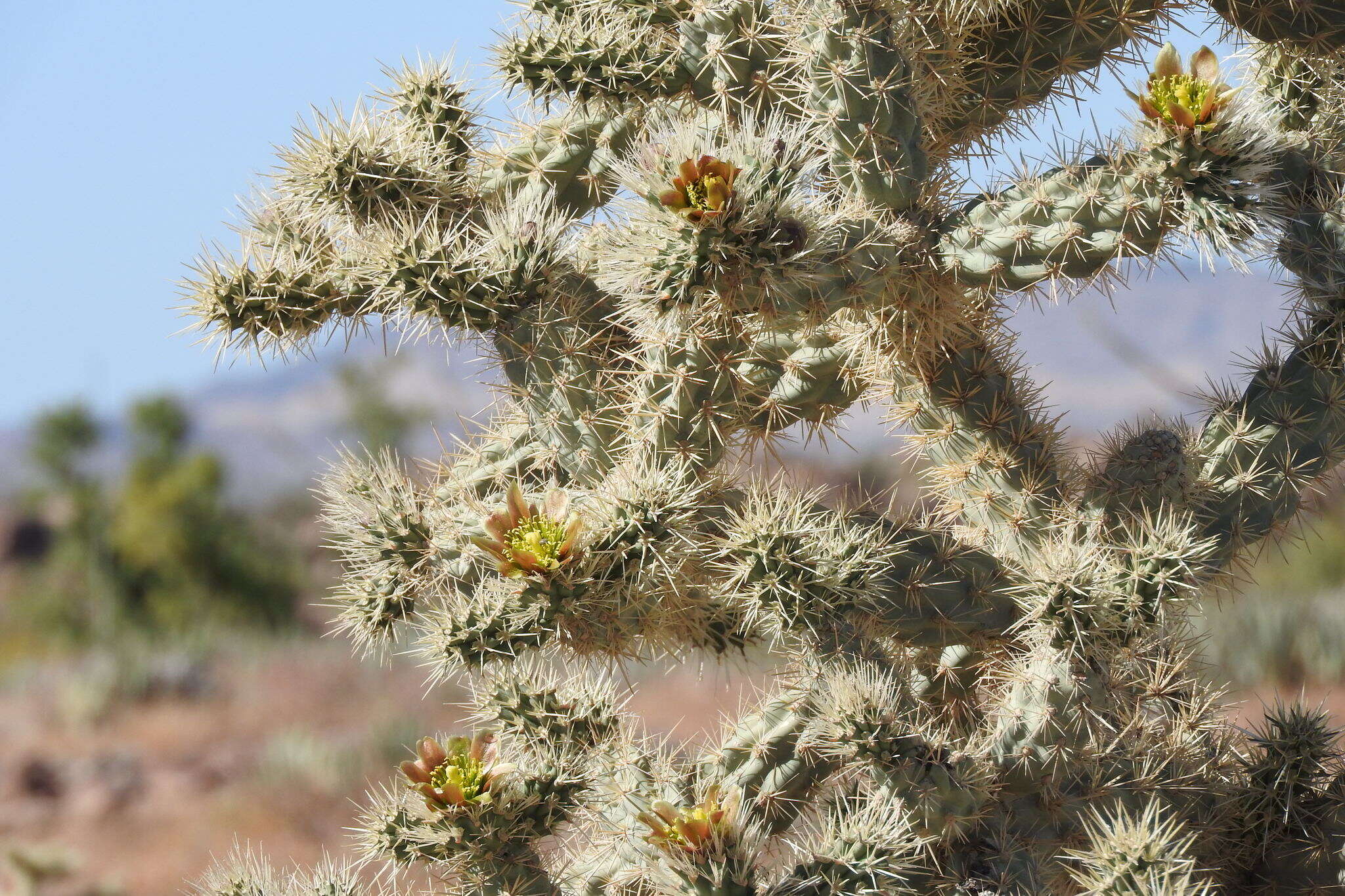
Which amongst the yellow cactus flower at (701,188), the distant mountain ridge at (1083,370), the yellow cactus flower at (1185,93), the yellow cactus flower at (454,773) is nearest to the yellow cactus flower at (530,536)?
the yellow cactus flower at (454,773)

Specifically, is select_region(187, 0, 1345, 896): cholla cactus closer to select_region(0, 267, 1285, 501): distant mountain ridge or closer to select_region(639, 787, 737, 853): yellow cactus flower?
select_region(639, 787, 737, 853): yellow cactus flower

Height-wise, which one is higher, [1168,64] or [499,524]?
[1168,64]

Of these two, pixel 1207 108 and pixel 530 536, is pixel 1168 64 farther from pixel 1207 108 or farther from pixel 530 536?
pixel 530 536

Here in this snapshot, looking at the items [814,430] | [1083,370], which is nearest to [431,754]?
[814,430]

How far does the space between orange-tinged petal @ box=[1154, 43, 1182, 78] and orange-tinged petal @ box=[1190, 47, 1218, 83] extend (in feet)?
0.08

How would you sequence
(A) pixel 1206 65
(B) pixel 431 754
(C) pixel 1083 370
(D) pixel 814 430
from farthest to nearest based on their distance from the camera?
(C) pixel 1083 370, (D) pixel 814 430, (B) pixel 431 754, (A) pixel 1206 65

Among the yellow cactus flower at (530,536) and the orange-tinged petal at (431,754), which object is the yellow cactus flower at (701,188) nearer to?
the yellow cactus flower at (530,536)

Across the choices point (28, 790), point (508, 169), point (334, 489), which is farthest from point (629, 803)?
point (28, 790)

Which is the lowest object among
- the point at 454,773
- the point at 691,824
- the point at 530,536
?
the point at 691,824

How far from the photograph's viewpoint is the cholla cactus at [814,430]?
1.79m

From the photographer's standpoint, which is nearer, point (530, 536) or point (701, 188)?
point (701, 188)

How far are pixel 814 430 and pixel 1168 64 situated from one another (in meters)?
0.87

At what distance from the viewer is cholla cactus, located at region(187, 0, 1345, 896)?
179 centimetres

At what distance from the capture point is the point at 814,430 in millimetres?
2289
